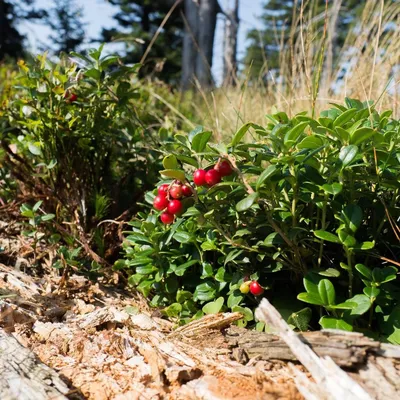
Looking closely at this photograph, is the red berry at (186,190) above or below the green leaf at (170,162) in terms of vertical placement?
below

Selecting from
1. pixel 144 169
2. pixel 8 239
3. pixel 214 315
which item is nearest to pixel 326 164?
pixel 214 315

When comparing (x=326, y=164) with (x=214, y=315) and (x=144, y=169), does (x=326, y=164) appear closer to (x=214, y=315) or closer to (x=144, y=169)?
(x=214, y=315)

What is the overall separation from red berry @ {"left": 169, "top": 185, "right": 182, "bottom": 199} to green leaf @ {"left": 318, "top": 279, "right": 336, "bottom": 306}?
47cm

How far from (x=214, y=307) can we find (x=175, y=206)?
17.9 inches

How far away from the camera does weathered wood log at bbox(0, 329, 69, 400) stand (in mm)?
1194

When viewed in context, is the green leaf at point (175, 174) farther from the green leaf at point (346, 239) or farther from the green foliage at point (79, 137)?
the green foliage at point (79, 137)

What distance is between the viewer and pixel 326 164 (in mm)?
1354

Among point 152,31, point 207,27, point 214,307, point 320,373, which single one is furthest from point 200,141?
point 152,31

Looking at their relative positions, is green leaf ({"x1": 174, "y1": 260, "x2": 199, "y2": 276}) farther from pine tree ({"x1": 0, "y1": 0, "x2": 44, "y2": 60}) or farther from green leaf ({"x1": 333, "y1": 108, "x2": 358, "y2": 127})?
pine tree ({"x1": 0, "y1": 0, "x2": 44, "y2": 60})

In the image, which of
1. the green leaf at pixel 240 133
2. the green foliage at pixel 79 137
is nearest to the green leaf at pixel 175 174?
the green leaf at pixel 240 133

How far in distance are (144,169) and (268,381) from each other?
150 centimetres

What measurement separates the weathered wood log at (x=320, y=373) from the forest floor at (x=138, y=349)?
0.05 meters

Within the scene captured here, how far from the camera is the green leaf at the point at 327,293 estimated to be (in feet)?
4.35

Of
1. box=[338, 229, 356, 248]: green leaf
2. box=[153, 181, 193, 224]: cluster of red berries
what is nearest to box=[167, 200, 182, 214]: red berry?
box=[153, 181, 193, 224]: cluster of red berries
